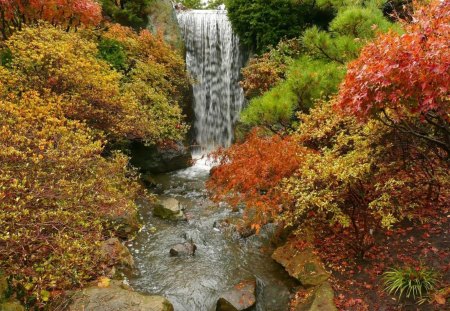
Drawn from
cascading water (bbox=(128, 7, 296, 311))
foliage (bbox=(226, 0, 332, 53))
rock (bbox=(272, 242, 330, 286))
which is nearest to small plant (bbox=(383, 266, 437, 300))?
rock (bbox=(272, 242, 330, 286))

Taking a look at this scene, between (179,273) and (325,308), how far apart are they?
12.2ft

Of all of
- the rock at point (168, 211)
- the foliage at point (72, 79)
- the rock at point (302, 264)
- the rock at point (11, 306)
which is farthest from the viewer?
the rock at point (168, 211)

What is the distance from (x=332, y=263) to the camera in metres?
7.49

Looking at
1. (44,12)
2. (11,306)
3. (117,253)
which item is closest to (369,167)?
(117,253)

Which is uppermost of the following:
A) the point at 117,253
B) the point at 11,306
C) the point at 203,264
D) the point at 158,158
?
the point at 11,306

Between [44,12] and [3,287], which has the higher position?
[44,12]

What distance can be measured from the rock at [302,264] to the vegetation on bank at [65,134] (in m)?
3.81

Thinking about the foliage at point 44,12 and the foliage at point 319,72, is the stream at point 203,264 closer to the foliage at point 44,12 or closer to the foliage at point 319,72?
the foliage at point 319,72

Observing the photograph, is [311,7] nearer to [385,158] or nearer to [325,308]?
[385,158]

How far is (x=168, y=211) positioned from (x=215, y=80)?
30.0ft

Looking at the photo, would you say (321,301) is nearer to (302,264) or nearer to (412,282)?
(302,264)

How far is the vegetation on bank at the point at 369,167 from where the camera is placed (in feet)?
15.5

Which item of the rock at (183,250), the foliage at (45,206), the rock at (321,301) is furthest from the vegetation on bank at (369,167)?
the foliage at (45,206)

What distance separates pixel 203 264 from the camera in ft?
29.7
